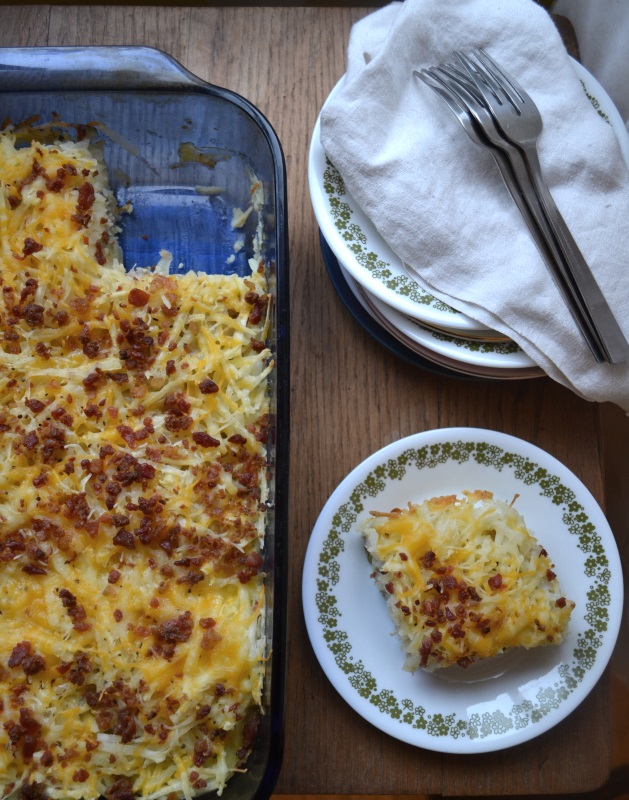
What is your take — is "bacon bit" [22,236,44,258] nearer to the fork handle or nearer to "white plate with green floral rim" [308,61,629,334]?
"white plate with green floral rim" [308,61,629,334]

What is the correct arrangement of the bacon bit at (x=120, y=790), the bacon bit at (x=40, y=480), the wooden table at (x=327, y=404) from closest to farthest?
the bacon bit at (x=120, y=790), the bacon bit at (x=40, y=480), the wooden table at (x=327, y=404)

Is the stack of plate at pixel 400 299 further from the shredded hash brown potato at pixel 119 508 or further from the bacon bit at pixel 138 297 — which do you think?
the bacon bit at pixel 138 297

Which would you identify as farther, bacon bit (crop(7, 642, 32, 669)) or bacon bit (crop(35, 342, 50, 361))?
bacon bit (crop(35, 342, 50, 361))

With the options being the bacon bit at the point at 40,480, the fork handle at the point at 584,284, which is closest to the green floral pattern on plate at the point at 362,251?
the fork handle at the point at 584,284

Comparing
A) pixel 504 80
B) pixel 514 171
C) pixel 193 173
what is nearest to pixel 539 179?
pixel 514 171

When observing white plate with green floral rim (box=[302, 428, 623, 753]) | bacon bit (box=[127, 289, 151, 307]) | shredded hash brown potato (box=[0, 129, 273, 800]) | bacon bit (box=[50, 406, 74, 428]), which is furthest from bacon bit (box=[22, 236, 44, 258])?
white plate with green floral rim (box=[302, 428, 623, 753])
